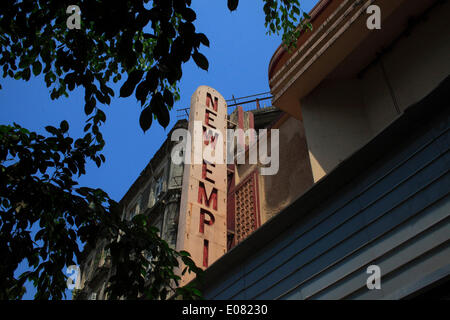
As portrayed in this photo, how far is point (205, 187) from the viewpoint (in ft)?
41.9

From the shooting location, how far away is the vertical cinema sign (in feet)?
36.9

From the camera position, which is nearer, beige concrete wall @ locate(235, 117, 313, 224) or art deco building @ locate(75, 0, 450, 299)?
art deco building @ locate(75, 0, 450, 299)

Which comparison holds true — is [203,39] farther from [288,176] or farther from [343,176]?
[288,176]

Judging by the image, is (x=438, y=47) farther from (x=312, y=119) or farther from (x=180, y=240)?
(x=180, y=240)

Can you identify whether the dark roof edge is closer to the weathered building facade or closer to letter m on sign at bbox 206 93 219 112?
the weathered building facade

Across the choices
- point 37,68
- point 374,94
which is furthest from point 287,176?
point 37,68

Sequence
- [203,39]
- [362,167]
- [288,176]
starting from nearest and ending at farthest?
[203,39] < [362,167] < [288,176]

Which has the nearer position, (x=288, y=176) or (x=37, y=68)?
(x=37, y=68)

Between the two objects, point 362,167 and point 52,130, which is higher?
point 362,167

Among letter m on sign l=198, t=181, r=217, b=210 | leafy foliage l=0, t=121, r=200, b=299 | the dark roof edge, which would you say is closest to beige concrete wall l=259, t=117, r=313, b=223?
letter m on sign l=198, t=181, r=217, b=210

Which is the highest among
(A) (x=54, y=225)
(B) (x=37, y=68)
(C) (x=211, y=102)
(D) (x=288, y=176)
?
(C) (x=211, y=102)

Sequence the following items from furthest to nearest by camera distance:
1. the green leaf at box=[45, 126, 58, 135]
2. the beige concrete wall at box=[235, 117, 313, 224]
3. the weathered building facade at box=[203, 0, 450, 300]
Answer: the beige concrete wall at box=[235, 117, 313, 224] → the weathered building facade at box=[203, 0, 450, 300] → the green leaf at box=[45, 126, 58, 135]

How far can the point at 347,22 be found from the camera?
9.37 meters

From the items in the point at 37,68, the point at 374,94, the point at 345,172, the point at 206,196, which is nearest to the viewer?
the point at 37,68
